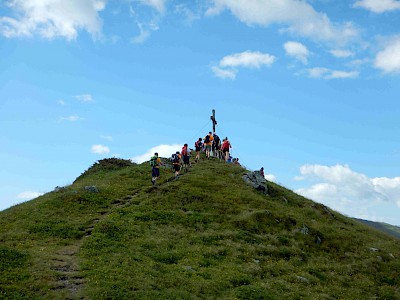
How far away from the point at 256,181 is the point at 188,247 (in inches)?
814

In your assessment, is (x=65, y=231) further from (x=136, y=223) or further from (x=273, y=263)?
(x=273, y=263)

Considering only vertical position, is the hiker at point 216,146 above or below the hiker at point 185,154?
above

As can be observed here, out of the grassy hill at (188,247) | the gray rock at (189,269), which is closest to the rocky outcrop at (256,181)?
the grassy hill at (188,247)

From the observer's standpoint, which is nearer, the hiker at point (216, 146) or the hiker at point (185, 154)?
the hiker at point (185, 154)

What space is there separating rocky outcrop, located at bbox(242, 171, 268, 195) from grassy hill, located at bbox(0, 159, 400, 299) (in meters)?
1.08

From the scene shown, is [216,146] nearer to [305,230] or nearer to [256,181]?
[256,181]

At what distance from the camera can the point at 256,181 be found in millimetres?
49188

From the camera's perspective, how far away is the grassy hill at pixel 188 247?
23.2 metres

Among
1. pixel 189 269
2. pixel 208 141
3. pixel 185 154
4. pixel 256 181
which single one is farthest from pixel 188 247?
pixel 208 141

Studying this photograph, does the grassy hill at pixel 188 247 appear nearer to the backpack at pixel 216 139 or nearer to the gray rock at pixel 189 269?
the gray rock at pixel 189 269

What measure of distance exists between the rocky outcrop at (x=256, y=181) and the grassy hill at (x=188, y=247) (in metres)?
1.08

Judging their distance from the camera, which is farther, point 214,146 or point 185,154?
point 214,146

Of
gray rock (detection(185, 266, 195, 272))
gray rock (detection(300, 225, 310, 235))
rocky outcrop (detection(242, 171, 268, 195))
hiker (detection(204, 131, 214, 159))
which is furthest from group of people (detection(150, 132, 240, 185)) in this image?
gray rock (detection(185, 266, 195, 272))

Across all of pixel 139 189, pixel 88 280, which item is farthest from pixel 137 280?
pixel 139 189
